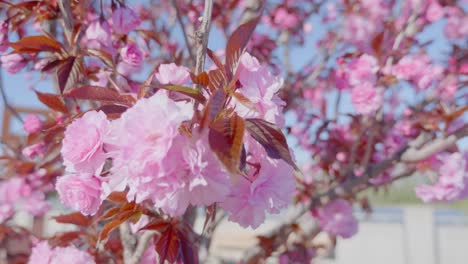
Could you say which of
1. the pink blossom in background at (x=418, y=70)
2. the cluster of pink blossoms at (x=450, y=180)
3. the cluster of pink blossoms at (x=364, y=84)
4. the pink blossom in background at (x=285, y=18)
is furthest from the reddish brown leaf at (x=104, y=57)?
the pink blossom in background at (x=285, y=18)

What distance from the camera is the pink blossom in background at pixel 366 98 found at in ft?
5.33

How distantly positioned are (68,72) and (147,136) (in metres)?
0.49

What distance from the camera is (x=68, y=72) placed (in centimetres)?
93

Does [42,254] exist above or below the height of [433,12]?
below

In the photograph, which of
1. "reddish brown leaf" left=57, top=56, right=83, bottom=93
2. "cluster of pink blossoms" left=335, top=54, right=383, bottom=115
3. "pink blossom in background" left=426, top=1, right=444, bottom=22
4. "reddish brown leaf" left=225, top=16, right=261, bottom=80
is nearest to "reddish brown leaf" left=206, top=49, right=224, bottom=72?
"reddish brown leaf" left=225, top=16, right=261, bottom=80

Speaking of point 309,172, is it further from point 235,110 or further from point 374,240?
point 374,240

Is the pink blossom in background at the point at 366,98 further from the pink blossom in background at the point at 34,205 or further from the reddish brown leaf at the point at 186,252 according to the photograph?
the pink blossom in background at the point at 34,205

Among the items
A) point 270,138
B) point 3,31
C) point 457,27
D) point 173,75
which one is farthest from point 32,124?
point 457,27

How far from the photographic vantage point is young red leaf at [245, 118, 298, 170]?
54 centimetres

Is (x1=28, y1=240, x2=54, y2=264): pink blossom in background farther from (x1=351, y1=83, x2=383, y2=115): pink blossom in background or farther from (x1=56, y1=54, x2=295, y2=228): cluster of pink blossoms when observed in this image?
(x1=351, y1=83, x2=383, y2=115): pink blossom in background

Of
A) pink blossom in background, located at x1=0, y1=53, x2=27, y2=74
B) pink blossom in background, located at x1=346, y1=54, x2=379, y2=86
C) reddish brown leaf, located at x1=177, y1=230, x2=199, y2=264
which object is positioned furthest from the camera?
pink blossom in background, located at x1=346, y1=54, x2=379, y2=86

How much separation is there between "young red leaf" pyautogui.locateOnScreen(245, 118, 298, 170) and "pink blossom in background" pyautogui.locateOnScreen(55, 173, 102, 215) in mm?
262

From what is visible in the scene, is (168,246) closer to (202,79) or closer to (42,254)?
(202,79)

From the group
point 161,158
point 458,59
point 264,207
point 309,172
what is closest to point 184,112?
point 161,158
